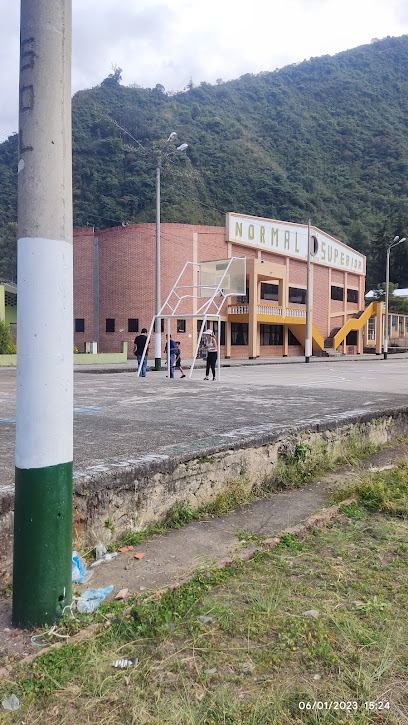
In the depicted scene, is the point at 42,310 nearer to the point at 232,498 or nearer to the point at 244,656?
the point at 244,656

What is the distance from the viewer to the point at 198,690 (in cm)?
222

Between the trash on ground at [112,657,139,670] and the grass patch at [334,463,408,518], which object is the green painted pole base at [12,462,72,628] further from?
the grass patch at [334,463,408,518]

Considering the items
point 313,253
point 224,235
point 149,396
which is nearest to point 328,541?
point 149,396

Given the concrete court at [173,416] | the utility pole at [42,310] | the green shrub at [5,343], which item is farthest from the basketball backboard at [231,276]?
the utility pole at [42,310]

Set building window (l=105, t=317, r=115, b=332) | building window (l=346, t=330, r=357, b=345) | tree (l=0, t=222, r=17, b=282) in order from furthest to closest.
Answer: tree (l=0, t=222, r=17, b=282) < building window (l=346, t=330, r=357, b=345) < building window (l=105, t=317, r=115, b=332)

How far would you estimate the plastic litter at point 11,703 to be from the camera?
213cm

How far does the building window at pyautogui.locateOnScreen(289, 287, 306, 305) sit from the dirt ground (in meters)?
40.8

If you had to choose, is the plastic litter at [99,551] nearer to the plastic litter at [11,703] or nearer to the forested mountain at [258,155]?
the plastic litter at [11,703]

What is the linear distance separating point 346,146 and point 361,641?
107140 millimetres

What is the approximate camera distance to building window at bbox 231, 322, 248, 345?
3962cm

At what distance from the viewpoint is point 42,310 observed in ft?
8.59
